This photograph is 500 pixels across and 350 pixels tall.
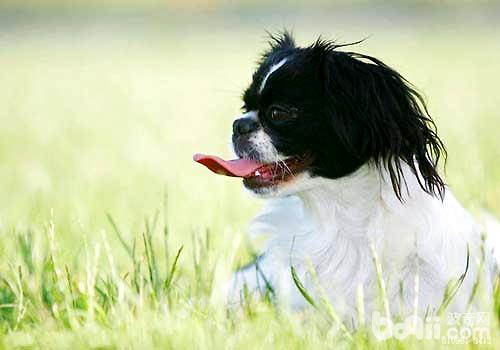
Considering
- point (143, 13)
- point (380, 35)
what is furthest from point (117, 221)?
point (143, 13)

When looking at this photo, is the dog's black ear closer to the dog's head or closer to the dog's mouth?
the dog's head

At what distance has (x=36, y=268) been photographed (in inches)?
137

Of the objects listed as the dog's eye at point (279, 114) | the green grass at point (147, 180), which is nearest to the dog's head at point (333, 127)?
the dog's eye at point (279, 114)

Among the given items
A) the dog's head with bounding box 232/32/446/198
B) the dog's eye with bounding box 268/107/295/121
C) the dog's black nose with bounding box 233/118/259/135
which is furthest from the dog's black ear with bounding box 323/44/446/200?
the dog's black nose with bounding box 233/118/259/135

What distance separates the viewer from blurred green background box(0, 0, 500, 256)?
5.28 metres

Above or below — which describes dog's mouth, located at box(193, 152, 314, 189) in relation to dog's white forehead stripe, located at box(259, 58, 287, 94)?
below

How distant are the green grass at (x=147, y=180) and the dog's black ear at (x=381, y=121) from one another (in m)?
0.55

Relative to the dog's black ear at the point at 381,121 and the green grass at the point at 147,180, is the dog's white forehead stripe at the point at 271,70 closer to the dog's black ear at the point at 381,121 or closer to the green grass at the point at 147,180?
the dog's black ear at the point at 381,121

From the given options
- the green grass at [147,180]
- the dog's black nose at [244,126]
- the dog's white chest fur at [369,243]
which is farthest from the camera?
the dog's black nose at [244,126]

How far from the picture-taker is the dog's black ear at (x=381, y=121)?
3066 millimetres

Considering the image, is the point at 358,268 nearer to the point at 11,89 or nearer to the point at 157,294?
the point at 157,294

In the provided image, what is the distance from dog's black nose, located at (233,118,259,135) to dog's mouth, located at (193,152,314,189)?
0.33 feet

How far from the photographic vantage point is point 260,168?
10.5 feet

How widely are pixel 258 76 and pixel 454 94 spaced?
675 cm
